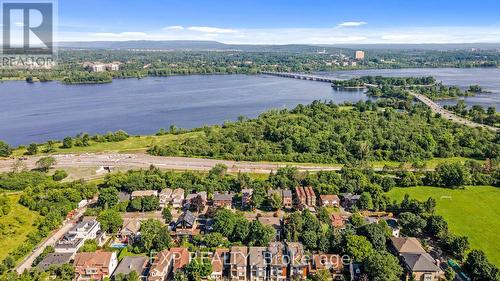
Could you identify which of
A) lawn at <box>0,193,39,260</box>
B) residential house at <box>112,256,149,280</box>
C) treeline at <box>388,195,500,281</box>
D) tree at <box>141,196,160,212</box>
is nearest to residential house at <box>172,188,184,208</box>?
tree at <box>141,196,160,212</box>

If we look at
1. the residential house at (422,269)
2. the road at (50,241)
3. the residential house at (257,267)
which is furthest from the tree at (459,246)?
the road at (50,241)

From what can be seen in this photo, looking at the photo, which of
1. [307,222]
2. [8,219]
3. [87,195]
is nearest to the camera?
[307,222]

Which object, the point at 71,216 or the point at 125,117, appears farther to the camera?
the point at 125,117

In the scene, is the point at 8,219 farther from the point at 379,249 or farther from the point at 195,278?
the point at 379,249

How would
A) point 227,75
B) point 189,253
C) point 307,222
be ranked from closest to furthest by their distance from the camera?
point 189,253 < point 307,222 < point 227,75

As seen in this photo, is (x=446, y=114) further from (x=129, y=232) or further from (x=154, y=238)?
(x=129, y=232)

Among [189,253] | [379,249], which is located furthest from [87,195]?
[379,249]

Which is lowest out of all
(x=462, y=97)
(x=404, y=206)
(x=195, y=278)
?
(x=195, y=278)
